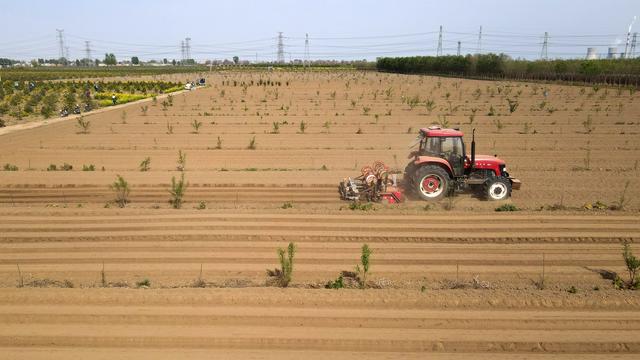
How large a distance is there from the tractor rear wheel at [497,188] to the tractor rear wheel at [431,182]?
0.96 metres

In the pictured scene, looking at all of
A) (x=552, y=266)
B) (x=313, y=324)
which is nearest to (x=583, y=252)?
(x=552, y=266)

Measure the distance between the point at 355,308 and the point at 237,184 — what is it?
7.50 m

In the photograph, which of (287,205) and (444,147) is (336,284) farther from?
(444,147)

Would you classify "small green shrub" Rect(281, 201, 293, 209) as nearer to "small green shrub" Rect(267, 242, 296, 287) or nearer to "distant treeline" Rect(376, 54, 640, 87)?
"small green shrub" Rect(267, 242, 296, 287)

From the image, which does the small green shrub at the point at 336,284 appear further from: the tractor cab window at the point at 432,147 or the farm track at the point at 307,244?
the tractor cab window at the point at 432,147

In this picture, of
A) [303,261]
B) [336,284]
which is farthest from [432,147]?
[336,284]

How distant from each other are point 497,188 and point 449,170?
1248 millimetres

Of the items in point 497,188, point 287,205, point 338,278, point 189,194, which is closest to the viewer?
point 338,278

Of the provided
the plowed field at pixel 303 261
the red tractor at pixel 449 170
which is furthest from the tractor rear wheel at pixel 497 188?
the plowed field at pixel 303 261

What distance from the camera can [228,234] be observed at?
9.44 metres

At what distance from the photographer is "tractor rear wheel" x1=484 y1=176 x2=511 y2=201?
1147 centimetres

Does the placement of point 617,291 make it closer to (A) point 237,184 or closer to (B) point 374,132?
(A) point 237,184

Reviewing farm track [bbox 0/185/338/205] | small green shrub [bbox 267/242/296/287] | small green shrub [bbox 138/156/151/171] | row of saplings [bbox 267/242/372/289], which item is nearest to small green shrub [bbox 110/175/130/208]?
farm track [bbox 0/185/338/205]

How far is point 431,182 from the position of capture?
11398mm
